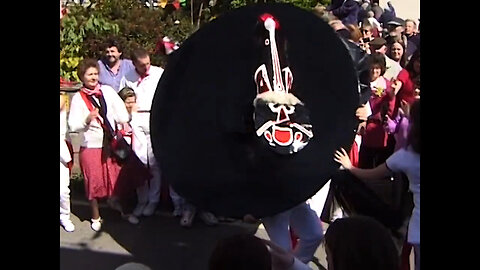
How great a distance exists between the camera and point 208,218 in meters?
2.13

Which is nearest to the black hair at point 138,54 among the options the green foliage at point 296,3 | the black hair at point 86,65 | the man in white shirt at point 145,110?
the man in white shirt at point 145,110

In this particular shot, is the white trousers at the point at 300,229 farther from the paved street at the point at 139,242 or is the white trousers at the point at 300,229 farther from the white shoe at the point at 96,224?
the white shoe at the point at 96,224

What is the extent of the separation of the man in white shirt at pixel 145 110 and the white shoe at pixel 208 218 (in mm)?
140

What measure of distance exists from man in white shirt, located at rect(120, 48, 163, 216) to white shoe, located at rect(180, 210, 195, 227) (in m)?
0.09

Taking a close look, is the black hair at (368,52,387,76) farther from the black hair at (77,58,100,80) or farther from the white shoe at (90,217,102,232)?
the white shoe at (90,217,102,232)

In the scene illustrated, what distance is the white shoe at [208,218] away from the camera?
2127 millimetres

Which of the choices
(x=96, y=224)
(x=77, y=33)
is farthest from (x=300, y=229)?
(x=77, y=33)

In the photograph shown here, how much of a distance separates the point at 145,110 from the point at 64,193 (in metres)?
0.35

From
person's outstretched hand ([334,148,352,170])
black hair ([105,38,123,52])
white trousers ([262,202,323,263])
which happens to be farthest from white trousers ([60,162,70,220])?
person's outstretched hand ([334,148,352,170])

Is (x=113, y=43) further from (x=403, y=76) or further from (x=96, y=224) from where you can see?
(x=403, y=76)

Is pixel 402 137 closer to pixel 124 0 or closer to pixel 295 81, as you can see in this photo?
pixel 295 81
